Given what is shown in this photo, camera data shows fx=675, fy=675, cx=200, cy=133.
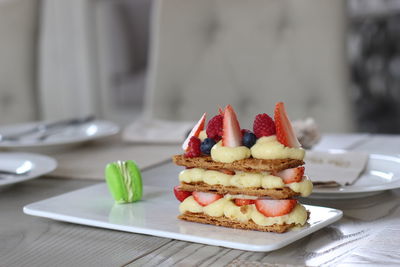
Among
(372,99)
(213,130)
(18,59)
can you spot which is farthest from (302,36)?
(372,99)

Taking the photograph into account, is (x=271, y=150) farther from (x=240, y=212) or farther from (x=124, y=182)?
(x=124, y=182)

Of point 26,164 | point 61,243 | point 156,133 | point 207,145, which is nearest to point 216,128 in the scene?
point 207,145

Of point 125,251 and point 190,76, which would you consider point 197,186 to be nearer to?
point 125,251

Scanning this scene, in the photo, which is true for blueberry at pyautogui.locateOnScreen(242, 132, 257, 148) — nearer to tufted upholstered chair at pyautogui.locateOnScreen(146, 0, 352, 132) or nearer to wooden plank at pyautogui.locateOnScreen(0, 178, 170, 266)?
wooden plank at pyautogui.locateOnScreen(0, 178, 170, 266)

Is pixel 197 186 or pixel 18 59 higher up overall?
pixel 18 59

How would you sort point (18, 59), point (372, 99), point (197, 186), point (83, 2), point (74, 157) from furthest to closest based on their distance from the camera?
point (83, 2), point (372, 99), point (18, 59), point (74, 157), point (197, 186)

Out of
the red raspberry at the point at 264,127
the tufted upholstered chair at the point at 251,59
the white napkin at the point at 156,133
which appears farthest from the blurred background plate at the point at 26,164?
the tufted upholstered chair at the point at 251,59

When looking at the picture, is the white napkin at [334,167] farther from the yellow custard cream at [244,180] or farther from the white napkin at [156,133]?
the white napkin at [156,133]
